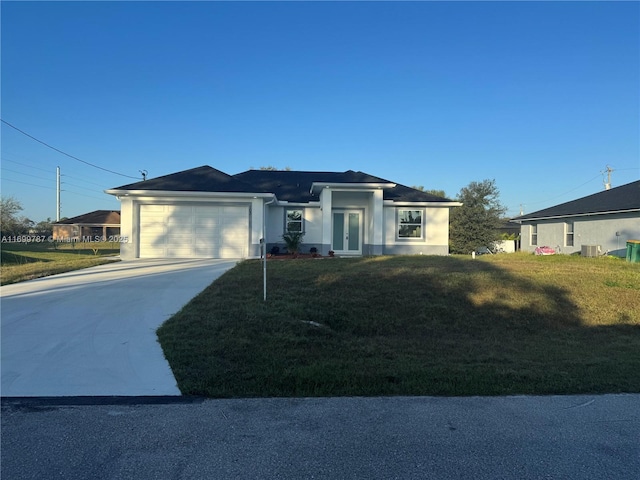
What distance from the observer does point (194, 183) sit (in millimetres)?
18312

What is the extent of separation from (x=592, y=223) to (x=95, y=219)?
5082cm

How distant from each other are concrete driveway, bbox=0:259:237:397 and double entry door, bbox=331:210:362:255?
10244mm

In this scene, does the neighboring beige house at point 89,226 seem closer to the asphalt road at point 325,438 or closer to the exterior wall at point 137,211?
the exterior wall at point 137,211

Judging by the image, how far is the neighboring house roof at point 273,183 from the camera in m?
18.0

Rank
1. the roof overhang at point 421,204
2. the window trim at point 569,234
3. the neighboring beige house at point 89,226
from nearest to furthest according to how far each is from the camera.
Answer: the roof overhang at point 421,204
the window trim at point 569,234
the neighboring beige house at point 89,226

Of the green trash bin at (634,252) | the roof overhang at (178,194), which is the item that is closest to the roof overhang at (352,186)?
the roof overhang at (178,194)

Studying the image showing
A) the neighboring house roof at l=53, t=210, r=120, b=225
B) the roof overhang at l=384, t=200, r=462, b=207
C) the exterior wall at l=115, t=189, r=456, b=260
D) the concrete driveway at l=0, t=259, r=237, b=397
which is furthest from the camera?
the neighboring house roof at l=53, t=210, r=120, b=225

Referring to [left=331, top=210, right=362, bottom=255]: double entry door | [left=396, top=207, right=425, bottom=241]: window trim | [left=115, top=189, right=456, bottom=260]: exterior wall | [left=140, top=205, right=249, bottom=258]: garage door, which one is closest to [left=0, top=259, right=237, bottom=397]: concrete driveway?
[left=140, top=205, right=249, bottom=258]: garage door

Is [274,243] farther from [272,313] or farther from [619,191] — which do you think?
[619,191]

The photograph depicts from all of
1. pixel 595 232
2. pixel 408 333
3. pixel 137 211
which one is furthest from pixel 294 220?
pixel 595 232

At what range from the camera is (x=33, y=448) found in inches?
147

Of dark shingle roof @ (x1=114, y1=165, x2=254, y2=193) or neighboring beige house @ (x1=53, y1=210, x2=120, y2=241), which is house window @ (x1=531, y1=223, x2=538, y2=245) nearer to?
dark shingle roof @ (x1=114, y1=165, x2=254, y2=193)

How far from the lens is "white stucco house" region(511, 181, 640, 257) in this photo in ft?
70.3

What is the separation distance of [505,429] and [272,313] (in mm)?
4748
